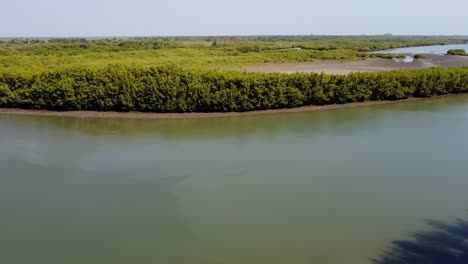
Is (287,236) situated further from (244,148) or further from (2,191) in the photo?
(2,191)

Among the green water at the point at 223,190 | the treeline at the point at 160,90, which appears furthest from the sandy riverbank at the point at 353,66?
the green water at the point at 223,190

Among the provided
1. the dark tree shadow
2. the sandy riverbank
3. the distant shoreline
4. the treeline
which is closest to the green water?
the dark tree shadow

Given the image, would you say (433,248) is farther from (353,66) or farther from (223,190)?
(353,66)

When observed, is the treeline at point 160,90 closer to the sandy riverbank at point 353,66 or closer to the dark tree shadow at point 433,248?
the dark tree shadow at point 433,248

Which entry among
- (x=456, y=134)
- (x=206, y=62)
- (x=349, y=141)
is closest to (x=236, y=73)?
(x=349, y=141)

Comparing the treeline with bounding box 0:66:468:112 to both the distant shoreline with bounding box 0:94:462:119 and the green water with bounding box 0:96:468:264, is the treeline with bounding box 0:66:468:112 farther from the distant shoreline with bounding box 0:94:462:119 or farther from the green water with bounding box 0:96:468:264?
the green water with bounding box 0:96:468:264

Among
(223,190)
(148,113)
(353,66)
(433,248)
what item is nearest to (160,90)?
(148,113)
